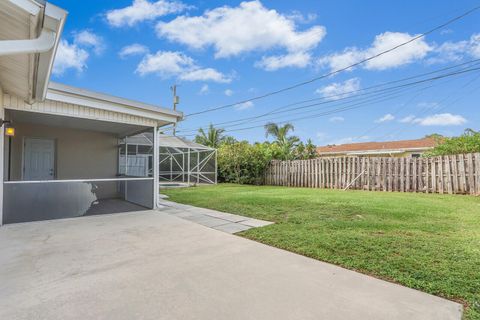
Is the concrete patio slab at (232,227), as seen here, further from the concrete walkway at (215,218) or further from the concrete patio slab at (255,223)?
the concrete patio slab at (255,223)

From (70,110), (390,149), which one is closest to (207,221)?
(70,110)

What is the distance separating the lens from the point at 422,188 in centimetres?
1084

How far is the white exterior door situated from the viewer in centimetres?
802

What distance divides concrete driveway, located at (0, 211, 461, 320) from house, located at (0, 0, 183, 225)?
1.93 metres

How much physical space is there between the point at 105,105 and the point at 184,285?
5020mm

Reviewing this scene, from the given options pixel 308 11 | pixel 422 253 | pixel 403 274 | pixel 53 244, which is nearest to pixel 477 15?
pixel 308 11

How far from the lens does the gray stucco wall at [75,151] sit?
7789 millimetres

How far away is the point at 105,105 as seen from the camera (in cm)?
617

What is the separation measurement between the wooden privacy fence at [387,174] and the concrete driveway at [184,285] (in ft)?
32.0

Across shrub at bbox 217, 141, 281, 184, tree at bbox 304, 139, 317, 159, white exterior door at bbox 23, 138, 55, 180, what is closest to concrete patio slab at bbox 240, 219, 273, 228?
white exterior door at bbox 23, 138, 55, 180

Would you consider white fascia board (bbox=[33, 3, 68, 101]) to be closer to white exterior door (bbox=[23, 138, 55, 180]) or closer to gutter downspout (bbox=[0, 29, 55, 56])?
gutter downspout (bbox=[0, 29, 55, 56])

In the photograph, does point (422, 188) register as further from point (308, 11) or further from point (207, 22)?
point (207, 22)

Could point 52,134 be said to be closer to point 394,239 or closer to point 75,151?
point 75,151

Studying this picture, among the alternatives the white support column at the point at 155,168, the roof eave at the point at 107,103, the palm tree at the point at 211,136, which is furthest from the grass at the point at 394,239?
the palm tree at the point at 211,136
